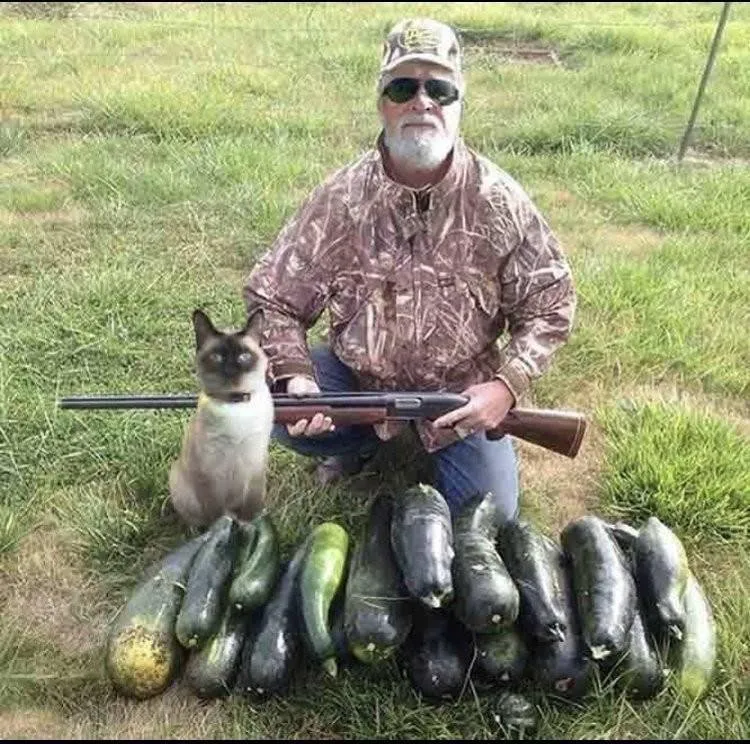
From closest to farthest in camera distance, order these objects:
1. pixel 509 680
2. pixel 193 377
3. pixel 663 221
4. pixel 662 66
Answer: pixel 509 680 → pixel 193 377 → pixel 663 221 → pixel 662 66

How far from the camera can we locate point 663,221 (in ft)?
24.9

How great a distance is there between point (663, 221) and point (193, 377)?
394cm

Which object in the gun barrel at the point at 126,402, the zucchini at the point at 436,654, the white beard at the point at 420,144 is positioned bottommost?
A: the zucchini at the point at 436,654

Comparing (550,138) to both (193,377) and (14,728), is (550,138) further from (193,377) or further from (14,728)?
(14,728)

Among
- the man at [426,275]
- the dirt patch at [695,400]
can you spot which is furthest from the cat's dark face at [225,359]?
the dirt patch at [695,400]

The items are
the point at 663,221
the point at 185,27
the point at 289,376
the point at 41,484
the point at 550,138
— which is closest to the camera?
the point at 289,376

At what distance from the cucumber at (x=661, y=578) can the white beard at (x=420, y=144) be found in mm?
1620

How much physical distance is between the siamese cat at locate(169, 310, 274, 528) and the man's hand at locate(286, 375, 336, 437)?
5.3 inches

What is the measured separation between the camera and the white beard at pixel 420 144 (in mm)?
3832

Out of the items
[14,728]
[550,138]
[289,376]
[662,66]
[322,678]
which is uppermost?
[662,66]

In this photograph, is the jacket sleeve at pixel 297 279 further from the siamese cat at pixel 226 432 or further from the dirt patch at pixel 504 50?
the dirt patch at pixel 504 50

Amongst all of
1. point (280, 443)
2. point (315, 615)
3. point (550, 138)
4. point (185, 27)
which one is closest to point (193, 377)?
point (280, 443)

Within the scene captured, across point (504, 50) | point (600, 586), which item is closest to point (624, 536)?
point (600, 586)

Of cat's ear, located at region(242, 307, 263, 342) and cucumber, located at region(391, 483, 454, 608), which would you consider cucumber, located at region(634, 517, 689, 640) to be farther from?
cat's ear, located at region(242, 307, 263, 342)
